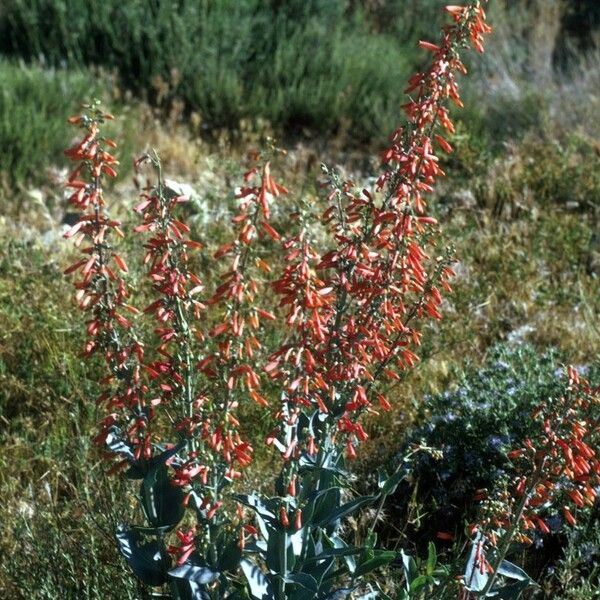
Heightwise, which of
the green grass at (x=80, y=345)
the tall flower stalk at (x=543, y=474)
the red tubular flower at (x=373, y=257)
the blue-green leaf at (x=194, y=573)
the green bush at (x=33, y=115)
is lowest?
the green grass at (x=80, y=345)

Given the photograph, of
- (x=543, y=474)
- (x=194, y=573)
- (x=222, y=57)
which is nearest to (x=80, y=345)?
(x=194, y=573)

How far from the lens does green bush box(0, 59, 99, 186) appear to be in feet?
20.2

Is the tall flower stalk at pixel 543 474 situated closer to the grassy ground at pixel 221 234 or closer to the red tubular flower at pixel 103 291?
the grassy ground at pixel 221 234

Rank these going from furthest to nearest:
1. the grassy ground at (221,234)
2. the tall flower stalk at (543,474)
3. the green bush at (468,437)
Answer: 1. the green bush at (468,437)
2. the grassy ground at (221,234)
3. the tall flower stalk at (543,474)

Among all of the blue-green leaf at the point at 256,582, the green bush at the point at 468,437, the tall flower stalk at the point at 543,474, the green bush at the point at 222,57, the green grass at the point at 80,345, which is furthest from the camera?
the green bush at the point at 222,57

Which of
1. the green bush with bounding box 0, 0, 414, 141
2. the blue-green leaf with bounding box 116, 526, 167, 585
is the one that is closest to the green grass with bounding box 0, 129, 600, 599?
the blue-green leaf with bounding box 116, 526, 167, 585

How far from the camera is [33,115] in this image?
20.9ft

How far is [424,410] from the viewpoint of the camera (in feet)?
12.9

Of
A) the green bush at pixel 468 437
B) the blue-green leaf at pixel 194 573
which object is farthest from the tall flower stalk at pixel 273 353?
the green bush at pixel 468 437

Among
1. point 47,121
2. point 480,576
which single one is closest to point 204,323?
point 480,576

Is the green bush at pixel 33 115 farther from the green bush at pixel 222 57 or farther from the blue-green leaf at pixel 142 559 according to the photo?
the blue-green leaf at pixel 142 559

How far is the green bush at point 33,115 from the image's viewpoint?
243 inches

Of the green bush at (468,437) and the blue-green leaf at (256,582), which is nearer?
the blue-green leaf at (256,582)

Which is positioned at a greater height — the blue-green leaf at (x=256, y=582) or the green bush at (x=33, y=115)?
the blue-green leaf at (x=256, y=582)
